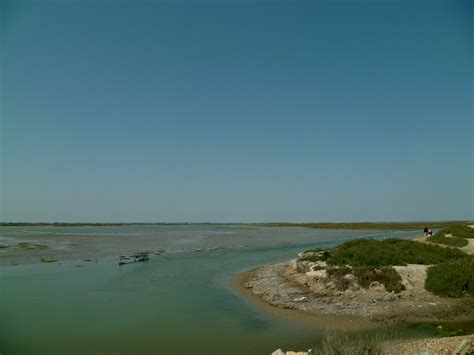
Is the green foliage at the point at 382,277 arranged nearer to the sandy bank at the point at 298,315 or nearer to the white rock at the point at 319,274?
the white rock at the point at 319,274

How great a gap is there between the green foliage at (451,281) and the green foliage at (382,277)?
4.75ft

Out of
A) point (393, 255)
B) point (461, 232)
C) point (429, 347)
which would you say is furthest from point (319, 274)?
point (461, 232)

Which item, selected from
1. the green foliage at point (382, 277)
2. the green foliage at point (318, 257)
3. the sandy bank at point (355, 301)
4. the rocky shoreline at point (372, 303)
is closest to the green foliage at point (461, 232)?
the green foliage at point (318, 257)

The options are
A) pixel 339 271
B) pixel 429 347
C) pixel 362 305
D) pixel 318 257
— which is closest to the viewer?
pixel 429 347

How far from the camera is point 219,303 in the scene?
1712 centimetres

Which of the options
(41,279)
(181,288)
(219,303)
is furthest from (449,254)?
(41,279)

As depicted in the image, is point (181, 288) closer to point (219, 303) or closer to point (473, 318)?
point (219, 303)

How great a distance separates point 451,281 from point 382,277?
313cm

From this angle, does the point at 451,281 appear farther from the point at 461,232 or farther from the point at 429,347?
the point at 461,232

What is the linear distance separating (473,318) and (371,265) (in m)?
6.76

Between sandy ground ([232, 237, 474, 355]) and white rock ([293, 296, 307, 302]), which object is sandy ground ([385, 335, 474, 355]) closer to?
sandy ground ([232, 237, 474, 355])

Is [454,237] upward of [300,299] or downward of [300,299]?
upward

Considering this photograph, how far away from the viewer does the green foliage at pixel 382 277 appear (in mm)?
16453

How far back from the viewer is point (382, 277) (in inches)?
675
